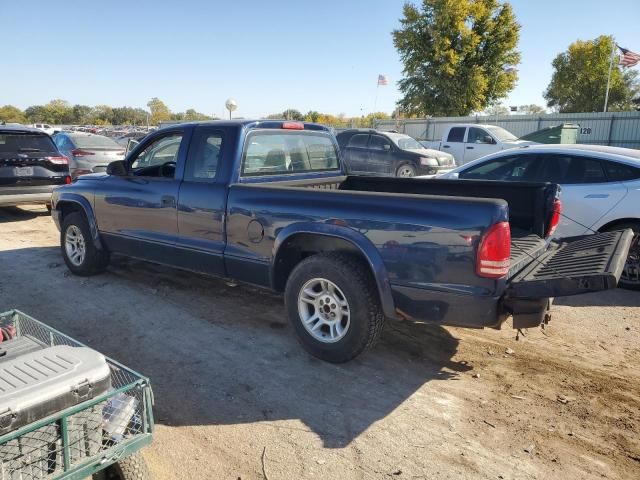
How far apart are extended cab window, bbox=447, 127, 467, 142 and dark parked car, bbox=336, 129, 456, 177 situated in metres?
1.53

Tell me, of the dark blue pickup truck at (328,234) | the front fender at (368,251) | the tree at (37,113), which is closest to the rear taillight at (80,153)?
the dark blue pickup truck at (328,234)

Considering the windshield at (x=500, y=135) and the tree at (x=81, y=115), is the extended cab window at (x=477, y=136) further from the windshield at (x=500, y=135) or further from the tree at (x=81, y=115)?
the tree at (x=81, y=115)

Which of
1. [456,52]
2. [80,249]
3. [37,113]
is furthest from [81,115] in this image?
[80,249]

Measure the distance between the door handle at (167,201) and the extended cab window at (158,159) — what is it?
365mm

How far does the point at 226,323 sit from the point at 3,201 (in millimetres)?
6422

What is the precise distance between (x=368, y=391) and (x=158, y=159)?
3.38 m

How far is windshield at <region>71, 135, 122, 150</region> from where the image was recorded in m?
12.3

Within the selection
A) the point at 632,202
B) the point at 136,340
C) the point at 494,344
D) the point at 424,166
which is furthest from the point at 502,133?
the point at 136,340

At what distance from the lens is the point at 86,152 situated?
12.0 meters

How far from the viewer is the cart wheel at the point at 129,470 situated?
7.14 feet

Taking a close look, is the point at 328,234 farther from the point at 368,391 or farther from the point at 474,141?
the point at 474,141

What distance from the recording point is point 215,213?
435 centimetres

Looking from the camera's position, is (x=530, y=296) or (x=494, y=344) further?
(x=494, y=344)

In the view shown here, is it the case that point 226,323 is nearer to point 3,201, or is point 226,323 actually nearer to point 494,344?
point 494,344
